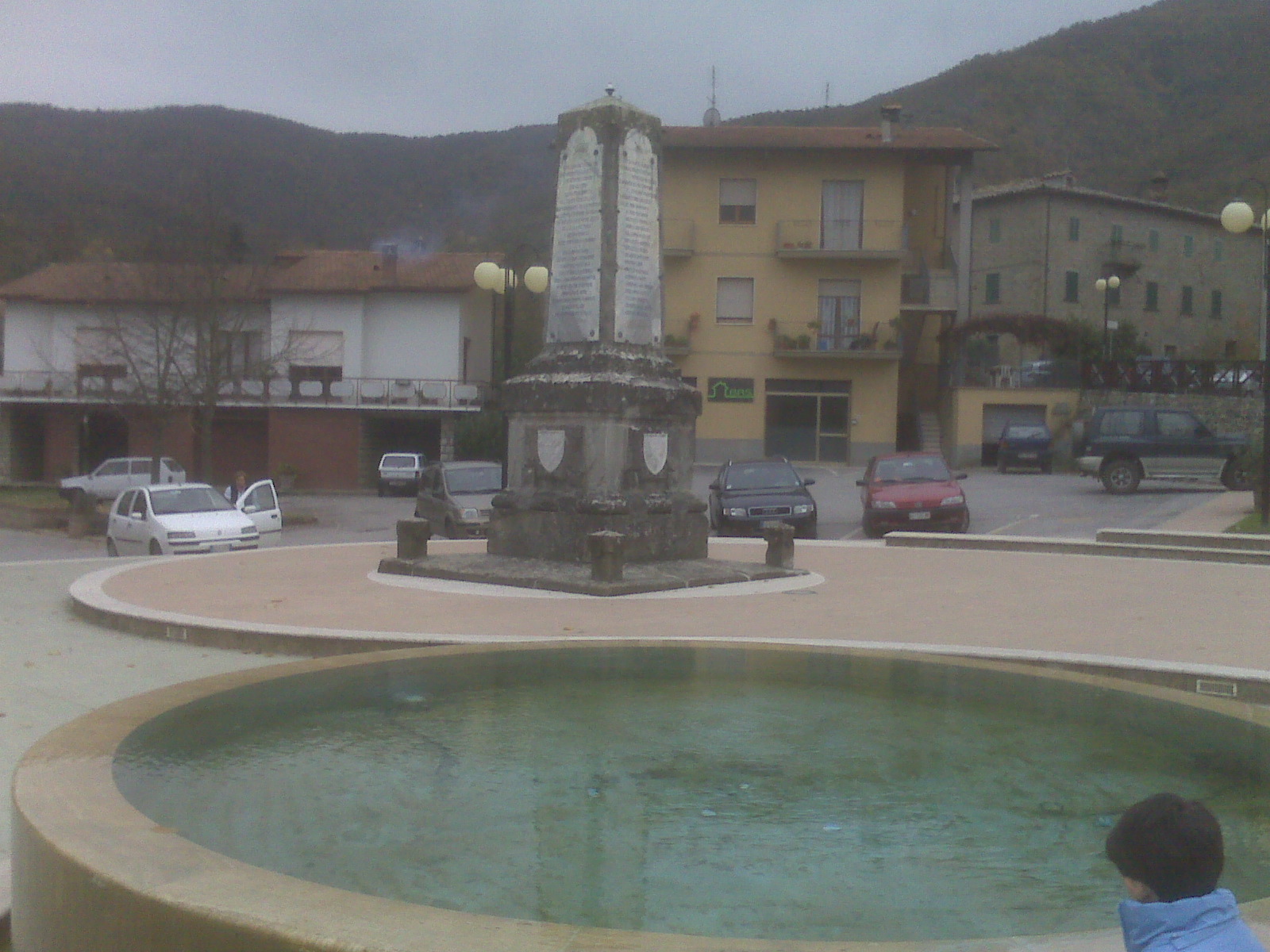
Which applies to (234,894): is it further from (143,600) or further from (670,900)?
(143,600)

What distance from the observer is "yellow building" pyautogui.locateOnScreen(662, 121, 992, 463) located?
1734 inches

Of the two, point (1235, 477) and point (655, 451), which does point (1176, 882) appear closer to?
point (655, 451)

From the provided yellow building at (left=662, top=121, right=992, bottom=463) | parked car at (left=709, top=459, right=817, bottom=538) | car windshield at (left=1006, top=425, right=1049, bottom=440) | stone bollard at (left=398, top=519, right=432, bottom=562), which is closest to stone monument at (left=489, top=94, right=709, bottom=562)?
stone bollard at (left=398, top=519, right=432, bottom=562)

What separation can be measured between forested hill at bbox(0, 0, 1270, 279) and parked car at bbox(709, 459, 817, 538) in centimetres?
4778

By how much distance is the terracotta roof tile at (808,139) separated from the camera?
43.9m

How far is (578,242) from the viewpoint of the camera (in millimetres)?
12828

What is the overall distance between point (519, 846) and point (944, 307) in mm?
42720

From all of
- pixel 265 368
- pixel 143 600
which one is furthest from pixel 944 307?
pixel 143 600

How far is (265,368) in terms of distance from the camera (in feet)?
131

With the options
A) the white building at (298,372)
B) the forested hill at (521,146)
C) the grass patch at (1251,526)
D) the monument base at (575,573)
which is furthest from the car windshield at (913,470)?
the forested hill at (521,146)

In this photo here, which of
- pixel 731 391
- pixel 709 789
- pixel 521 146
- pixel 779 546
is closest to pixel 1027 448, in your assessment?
pixel 731 391

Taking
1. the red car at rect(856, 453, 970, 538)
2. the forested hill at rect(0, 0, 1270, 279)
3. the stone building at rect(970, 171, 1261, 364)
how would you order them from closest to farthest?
the red car at rect(856, 453, 970, 538) → the stone building at rect(970, 171, 1261, 364) → the forested hill at rect(0, 0, 1270, 279)

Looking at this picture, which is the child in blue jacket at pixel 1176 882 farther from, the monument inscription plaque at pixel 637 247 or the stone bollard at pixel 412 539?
the stone bollard at pixel 412 539

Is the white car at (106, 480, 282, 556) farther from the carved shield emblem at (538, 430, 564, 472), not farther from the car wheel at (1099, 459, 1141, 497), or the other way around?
the car wheel at (1099, 459, 1141, 497)
